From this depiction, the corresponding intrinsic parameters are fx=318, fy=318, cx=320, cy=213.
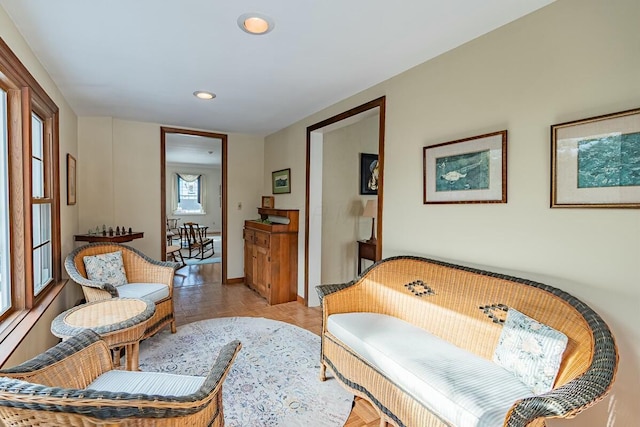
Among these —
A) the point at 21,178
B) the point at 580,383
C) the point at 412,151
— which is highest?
the point at 412,151

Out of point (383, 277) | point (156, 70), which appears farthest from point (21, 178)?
point (383, 277)

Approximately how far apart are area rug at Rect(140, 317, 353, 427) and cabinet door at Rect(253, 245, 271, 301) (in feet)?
2.05

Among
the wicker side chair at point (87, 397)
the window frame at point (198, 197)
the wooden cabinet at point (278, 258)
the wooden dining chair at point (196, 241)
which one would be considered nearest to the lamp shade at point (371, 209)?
the wooden cabinet at point (278, 258)

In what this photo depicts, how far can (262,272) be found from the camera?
410 centimetres

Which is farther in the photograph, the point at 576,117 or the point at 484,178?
the point at 484,178

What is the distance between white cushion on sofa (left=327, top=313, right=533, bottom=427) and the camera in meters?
1.28

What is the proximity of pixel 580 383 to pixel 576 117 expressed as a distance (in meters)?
1.15

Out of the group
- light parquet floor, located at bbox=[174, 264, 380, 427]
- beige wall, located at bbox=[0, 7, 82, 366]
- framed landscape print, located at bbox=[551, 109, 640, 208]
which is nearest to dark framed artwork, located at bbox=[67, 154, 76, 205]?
beige wall, located at bbox=[0, 7, 82, 366]

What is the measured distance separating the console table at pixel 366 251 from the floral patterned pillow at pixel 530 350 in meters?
2.16

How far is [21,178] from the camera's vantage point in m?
1.98

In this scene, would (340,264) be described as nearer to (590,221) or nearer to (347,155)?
(347,155)

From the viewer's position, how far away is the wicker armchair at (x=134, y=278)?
99.2 inches

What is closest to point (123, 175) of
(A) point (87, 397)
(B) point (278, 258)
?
(B) point (278, 258)

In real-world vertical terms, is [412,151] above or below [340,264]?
above
